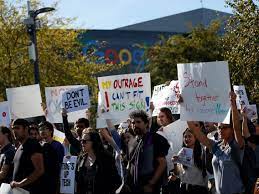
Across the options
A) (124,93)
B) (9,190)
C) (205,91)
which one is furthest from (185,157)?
(124,93)

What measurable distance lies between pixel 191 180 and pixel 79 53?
71.5ft

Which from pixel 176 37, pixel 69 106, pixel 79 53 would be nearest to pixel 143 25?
pixel 176 37

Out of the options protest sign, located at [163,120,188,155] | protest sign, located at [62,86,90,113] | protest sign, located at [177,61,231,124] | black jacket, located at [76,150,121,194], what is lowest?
black jacket, located at [76,150,121,194]

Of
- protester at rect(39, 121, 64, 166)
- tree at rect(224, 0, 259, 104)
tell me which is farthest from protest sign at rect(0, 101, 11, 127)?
tree at rect(224, 0, 259, 104)

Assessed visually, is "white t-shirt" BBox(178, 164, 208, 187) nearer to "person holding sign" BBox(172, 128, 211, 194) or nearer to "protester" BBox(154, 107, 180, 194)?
"person holding sign" BBox(172, 128, 211, 194)

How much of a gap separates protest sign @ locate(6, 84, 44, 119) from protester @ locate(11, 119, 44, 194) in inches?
174

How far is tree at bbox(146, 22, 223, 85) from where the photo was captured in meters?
37.4

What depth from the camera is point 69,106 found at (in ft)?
40.5

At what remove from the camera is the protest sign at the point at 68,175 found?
32.9 feet

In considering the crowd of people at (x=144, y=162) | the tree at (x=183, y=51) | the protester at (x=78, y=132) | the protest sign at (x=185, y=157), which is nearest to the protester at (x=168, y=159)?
the crowd of people at (x=144, y=162)

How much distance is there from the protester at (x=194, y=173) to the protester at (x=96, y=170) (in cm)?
87

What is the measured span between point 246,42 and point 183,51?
56.5ft

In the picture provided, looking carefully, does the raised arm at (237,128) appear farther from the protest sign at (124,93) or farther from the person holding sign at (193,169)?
the protest sign at (124,93)

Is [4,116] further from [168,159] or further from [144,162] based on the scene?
[144,162]
